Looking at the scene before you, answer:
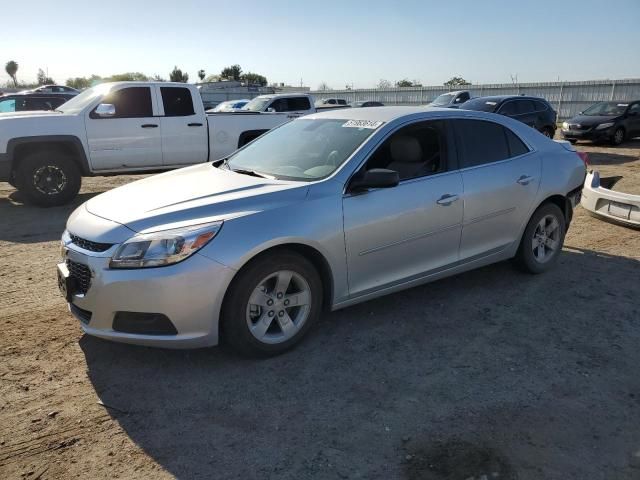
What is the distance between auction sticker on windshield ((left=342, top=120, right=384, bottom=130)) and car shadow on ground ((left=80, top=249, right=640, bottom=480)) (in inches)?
59.4

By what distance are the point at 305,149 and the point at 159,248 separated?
5.39ft

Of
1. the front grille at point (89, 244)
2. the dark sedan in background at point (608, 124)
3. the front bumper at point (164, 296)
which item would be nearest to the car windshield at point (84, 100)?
the front grille at point (89, 244)

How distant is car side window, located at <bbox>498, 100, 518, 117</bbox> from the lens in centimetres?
A: 1531

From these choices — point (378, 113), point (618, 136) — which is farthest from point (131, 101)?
point (618, 136)

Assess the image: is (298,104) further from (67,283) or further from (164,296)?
(164,296)

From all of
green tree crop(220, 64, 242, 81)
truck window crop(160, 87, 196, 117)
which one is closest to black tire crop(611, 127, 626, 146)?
truck window crop(160, 87, 196, 117)

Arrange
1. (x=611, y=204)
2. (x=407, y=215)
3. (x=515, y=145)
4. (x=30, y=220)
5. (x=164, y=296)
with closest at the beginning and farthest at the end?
(x=164, y=296) → (x=407, y=215) → (x=515, y=145) → (x=611, y=204) → (x=30, y=220)

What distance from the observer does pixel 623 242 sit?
6.52 m

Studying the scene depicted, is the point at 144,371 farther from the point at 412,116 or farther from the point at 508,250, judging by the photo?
the point at 508,250

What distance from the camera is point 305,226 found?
11.8 ft

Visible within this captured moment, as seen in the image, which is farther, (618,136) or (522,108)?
(618,136)

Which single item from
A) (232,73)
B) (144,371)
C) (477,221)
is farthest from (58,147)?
(232,73)

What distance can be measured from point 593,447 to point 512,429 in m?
0.40

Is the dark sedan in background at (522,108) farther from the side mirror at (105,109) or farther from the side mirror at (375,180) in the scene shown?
the side mirror at (375,180)
